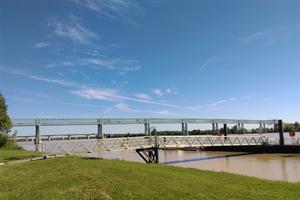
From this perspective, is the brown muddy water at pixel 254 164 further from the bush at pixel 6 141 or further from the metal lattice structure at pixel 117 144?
the bush at pixel 6 141

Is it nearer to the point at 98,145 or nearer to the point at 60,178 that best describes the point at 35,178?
the point at 60,178

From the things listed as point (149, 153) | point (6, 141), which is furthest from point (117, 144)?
point (6, 141)

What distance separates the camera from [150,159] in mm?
33688

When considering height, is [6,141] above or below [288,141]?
above

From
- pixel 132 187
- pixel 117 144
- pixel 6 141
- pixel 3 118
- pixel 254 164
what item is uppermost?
pixel 3 118

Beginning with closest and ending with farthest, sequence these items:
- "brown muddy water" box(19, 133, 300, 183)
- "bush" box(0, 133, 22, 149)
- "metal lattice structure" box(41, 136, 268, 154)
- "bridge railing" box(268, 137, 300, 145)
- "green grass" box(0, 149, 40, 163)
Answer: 1. "brown muddy water" box(19, 133, 300, 183)
2. "green grass" box(0, 149, 40, 163)
3. "metal lattice structure" box(41, 136, 268, 154)
4. "bush" box(0, 133, 22, 149)
5. "bridge railing" box(268, 137, 300, 145)

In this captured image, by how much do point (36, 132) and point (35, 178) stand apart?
64.4m

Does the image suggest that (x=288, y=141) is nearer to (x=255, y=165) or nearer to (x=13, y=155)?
(x=255, y=165)

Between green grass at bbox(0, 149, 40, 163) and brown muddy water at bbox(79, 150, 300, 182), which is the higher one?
green grass at bbox(0, 149, 40, 163)

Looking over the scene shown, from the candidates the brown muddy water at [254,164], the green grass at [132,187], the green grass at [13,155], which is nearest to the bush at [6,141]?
the green grass at [13,155]

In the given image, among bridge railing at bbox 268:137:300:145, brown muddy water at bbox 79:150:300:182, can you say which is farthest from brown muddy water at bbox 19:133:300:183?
bridge railing at bbox 268:137:300:145

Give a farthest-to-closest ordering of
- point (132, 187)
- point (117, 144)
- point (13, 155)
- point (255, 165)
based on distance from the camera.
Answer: point (117, 144) < point (255, 165) < point (13, 155) < point (132, 187)

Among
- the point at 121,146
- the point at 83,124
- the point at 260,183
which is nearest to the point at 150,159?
the point at 121,146

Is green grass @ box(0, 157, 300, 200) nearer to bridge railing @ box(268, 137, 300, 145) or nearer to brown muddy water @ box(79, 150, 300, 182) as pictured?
brown muddy water @ box(79, 150, 300, 182)
